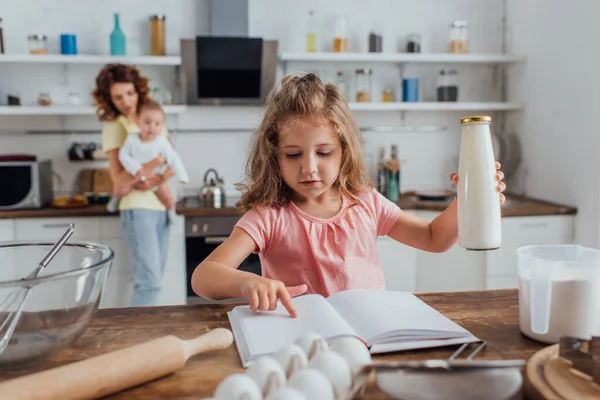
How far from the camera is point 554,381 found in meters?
0.82

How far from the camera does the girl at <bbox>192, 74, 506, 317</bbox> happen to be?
1.44 m

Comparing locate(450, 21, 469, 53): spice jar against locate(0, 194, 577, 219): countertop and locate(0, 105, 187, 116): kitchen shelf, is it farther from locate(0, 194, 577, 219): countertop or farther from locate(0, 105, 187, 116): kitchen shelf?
locate(0, 105, 187, 116): kitchen shelf

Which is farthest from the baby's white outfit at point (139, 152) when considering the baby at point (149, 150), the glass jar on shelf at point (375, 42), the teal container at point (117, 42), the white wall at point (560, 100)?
the white wall at point (560, 100)

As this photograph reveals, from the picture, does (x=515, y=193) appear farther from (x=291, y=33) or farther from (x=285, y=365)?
(x=285, y=365)

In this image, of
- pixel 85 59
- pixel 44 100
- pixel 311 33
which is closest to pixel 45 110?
pixel 44 100

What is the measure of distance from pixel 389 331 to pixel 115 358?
0.42 meters

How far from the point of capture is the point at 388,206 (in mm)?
1651

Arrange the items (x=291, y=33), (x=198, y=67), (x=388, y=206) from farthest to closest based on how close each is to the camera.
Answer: (x=291, y=33)
(x=198, y=67)
(x=388, y=206)

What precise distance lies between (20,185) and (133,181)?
0.69 metres

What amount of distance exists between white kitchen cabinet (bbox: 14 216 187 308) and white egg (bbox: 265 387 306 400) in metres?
2.64

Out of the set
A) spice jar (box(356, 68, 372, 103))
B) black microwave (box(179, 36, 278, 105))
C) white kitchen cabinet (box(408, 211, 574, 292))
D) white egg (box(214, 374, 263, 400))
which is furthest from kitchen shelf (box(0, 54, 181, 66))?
white egg (box(214, 374, 263, 400))

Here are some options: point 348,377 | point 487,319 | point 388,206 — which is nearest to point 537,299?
point 487,319

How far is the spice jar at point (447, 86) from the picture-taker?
3729 millimetres

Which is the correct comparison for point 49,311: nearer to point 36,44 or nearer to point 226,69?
point 226,69
